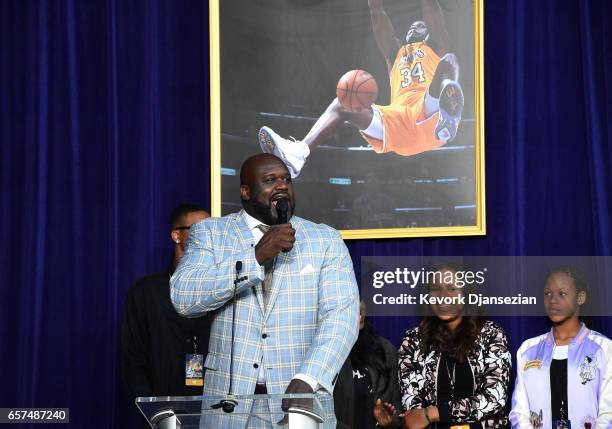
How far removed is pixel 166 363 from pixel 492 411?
1.54 metres

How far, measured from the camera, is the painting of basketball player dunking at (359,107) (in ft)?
16.2

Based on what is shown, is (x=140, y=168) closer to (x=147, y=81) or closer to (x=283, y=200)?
(x=147, y=81)

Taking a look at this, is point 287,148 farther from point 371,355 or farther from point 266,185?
point 266,185

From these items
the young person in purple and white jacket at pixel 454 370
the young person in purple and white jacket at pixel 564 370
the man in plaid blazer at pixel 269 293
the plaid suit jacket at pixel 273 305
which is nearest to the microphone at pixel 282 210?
the man in plaid blazer at pixel 269 293

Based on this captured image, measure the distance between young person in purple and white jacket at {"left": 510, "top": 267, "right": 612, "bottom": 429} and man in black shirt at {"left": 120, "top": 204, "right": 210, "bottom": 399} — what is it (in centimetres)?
154

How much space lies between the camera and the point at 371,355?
4.36 meters

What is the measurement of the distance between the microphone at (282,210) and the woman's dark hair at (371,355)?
4.78ft

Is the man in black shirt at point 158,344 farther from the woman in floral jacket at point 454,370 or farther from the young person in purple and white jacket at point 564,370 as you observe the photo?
the young person in purple and white jacket at point 564,370

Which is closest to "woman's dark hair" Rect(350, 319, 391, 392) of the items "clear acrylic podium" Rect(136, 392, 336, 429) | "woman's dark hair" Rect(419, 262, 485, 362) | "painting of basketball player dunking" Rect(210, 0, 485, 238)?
"woman's dark hair" Rect(419, 262, 485, 362)

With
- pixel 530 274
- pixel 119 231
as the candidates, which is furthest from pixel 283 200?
pixel 119 231

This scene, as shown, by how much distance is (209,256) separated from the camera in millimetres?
3090

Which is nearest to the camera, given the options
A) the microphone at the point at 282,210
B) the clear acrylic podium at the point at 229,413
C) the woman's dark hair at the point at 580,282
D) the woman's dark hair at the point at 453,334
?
the clear acrylic podium at the point at 229,413

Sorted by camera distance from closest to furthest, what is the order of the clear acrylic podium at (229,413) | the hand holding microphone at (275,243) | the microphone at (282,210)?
the clear acrylic podium at (229,413)
the hand holding microphone at (275,243)
the microphone at (282,210)

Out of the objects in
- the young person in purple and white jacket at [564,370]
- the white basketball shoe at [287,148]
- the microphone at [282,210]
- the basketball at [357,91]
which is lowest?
the young person in purple and white jacket at [564,370]
